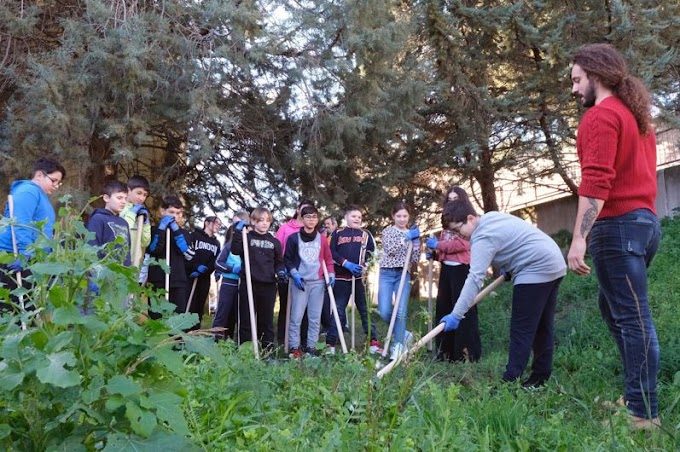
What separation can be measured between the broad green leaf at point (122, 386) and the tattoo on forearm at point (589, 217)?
7.30 ft

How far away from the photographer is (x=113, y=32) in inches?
308

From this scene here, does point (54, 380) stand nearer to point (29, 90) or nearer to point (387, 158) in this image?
point (29, 90)

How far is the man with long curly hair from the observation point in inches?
127

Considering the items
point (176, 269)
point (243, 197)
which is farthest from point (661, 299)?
point (243, 197)

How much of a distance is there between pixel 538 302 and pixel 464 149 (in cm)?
665

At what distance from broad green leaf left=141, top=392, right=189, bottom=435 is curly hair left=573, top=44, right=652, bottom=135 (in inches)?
102

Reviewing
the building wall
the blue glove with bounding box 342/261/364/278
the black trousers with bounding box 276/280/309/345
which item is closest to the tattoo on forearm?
the blue glove with bounding box 342/261/364/278

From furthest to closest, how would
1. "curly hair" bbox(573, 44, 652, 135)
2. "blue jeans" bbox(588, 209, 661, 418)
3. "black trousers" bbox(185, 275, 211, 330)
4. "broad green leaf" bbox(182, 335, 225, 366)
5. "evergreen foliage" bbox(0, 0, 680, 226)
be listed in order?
"black trousers" bbox(185, 275, 211, 330)
"evergreen foliage" bbox(0, 0, 680, 226)
"curly hair" bbox(573, 44, 652, 135)
"blue jeans" bbox(588, 209, 661, 418)
"broad green leaf" bbox(182, 335, 225, 366)

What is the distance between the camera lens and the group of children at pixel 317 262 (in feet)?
13.9

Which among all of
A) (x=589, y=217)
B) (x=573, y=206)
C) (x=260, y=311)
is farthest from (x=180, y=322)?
(x=573, y=206)

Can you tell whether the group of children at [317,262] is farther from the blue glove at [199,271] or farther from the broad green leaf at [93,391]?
the broad green leaf at [93,391]

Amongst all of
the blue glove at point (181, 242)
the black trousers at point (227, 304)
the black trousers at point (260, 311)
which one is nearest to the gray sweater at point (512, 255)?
the black trousers at point (260, 311)

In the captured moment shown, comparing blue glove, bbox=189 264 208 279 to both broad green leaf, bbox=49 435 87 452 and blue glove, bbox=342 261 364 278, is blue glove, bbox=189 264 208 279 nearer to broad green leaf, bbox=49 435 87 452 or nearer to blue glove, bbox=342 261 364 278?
blue glove, bbox=342 261 364 278

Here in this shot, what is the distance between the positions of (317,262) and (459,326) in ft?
6.74
